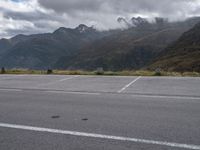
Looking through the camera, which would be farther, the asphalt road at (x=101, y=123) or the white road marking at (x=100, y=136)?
the asphalt road at (x=101, y=123)

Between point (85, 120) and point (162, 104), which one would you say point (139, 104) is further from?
point (85, 120)

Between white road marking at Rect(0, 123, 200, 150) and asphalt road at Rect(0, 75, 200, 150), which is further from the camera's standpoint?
asphalt road at Rect(0, 75, 200, 150)

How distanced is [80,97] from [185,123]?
4763 millimetres

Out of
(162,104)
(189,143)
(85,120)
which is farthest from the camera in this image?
(162,104)

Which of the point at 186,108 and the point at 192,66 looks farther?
the point at 192,66

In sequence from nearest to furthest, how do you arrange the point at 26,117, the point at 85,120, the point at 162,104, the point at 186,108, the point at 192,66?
the point at 85,120 → the point at 26,117 → the point at 186,108 → the point at 162,104 → the point at 192,66

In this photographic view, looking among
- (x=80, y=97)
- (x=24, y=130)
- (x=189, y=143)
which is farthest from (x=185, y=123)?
(x=80, y=97)

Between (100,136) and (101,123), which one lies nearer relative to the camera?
(100,136)

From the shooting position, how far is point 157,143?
16.4 ft

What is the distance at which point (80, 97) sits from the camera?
10250 mm

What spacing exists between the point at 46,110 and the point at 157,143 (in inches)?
152

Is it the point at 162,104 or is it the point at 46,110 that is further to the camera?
the point at 162,104

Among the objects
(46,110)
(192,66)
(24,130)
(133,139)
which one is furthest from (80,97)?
(192,66)

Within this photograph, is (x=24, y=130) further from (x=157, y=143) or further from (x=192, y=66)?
(x=192, y=66)
